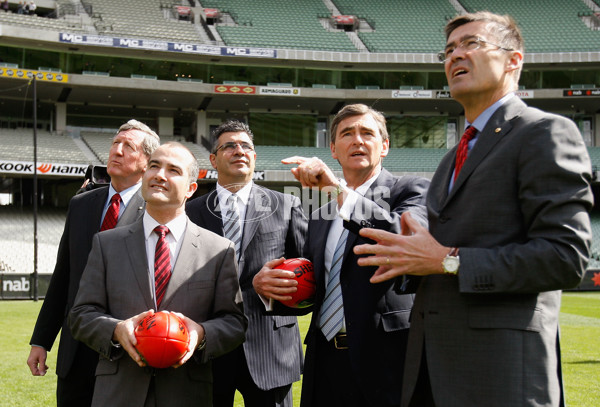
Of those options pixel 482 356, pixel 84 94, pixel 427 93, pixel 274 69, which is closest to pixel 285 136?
pixel 274 69

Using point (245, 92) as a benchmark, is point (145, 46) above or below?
above

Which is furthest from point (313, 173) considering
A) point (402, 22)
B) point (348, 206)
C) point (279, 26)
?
point (402, 22)

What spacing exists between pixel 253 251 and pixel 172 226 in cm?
103

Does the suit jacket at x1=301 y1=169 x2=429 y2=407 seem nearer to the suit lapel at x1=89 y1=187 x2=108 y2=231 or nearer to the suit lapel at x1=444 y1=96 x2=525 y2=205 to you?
the suit lapel at x1=444 y1=96 x2=525 y2=205

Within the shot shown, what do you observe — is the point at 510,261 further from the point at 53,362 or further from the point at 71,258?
the point at 53,362

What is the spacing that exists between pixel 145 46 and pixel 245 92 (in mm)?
6254

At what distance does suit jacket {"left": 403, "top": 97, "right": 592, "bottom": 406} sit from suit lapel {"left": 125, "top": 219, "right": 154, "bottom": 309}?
1.60m

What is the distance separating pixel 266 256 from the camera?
14.8 feet

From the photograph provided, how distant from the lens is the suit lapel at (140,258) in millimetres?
3350

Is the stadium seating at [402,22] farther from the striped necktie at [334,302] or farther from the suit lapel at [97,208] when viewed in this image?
the striped necktie at [334,302]

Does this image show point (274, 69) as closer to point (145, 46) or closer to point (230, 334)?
point (145, 46)

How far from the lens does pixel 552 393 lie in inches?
93.0

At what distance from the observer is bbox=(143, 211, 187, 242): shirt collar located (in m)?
3.56

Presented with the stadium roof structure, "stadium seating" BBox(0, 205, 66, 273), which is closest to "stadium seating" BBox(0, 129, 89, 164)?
the stadium roof structure
